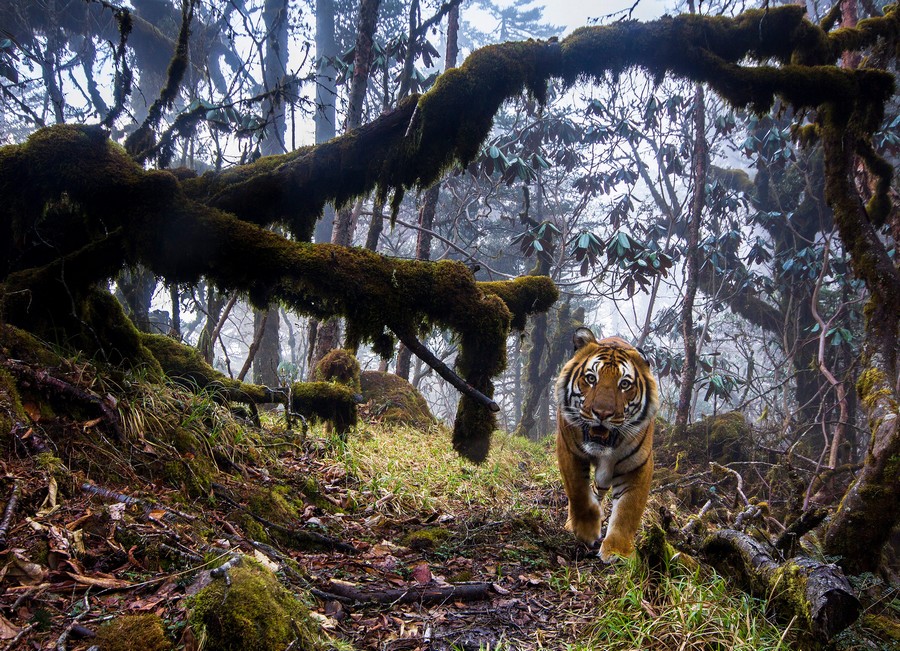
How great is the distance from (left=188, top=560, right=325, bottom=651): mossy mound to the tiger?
277 centimetres

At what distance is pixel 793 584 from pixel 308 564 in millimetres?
2595

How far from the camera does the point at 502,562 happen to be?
393cm

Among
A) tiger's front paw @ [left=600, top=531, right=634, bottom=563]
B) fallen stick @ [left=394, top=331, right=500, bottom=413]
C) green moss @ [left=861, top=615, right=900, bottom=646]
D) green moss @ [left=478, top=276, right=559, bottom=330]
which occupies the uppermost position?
green moss @ [left=478, top=276, right=559, bottom=330]

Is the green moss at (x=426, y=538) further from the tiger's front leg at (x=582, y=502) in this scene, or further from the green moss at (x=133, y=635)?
the green moss at (x=133, y=635)

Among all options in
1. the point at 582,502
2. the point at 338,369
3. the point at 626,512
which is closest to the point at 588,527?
the point at 582,502

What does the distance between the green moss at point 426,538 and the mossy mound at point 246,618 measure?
1881mm

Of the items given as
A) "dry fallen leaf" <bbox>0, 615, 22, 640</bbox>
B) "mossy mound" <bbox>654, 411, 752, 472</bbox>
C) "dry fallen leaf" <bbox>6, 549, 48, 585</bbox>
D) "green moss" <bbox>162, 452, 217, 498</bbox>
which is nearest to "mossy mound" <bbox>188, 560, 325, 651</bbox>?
"dry fallen leaf" <bbox>0, 615, 22, 640</bbox>

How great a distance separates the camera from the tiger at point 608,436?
4473mm

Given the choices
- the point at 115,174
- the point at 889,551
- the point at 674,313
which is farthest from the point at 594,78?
the point at 674,313

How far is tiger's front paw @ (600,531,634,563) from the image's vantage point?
4.25 metres

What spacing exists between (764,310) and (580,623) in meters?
14.4

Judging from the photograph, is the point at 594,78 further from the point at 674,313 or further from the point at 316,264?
the point at 674,313

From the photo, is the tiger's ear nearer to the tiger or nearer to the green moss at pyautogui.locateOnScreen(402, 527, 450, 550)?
the tiger

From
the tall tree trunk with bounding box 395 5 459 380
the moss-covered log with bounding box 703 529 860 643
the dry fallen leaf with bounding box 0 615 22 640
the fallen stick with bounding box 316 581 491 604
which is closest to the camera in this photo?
the dry fallen leaf with bounding box 0 615 22 640
